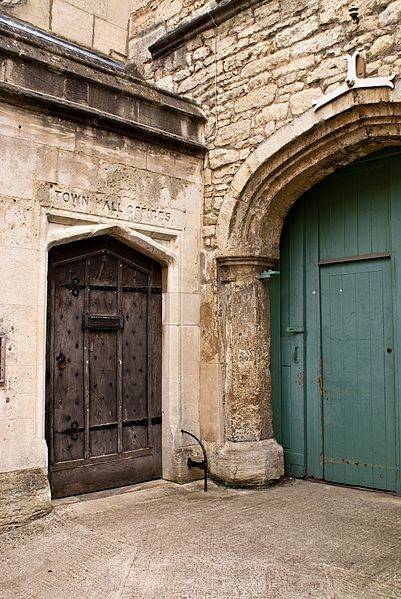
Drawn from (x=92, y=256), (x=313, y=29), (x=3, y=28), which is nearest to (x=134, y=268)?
(x=92, y=256)

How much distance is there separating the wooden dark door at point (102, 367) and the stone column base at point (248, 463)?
516 millimetres

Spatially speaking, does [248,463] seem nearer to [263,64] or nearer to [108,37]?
[263,64]

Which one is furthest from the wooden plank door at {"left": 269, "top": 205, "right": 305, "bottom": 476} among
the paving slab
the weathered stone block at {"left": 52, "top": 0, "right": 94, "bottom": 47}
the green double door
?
the weathered stone block at {"left": 52, "top": 0, "right": 94, "bottom": 47}

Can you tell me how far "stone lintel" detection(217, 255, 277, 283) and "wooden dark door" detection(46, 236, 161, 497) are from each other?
56 cm

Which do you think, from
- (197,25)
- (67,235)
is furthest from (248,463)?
(197,25)

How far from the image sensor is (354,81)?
3.95m

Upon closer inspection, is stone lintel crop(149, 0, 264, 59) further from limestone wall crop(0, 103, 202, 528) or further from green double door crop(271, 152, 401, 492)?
green double door crop(271, 152, 401, 492)

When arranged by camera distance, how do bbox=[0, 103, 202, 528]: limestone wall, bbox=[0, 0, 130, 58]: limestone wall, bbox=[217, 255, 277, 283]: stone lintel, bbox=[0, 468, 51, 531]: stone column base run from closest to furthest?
bbox=[0, 468, 51, 531]: stone column base → bbox=[0, 103, 202, 528]: limestone wall → bbox=[217, 255, 277, 283]: stone lintel → bbox=[0, 0, 130, 58]: limestone wall

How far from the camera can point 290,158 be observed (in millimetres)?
4477

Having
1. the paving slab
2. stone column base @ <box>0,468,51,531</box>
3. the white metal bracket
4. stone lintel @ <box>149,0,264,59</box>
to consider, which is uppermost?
stone lintel @ <box>149,0,264,59</box>

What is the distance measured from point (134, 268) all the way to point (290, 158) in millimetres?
1515

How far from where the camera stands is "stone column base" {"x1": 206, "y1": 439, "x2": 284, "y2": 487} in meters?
4.50

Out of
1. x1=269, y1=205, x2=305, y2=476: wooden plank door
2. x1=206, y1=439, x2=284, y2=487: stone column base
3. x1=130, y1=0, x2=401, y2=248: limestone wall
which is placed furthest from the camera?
x1=269, y1=205, x2=305, y2=476: wooden plank door

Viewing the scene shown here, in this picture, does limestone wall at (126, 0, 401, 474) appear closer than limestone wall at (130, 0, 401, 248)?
No
